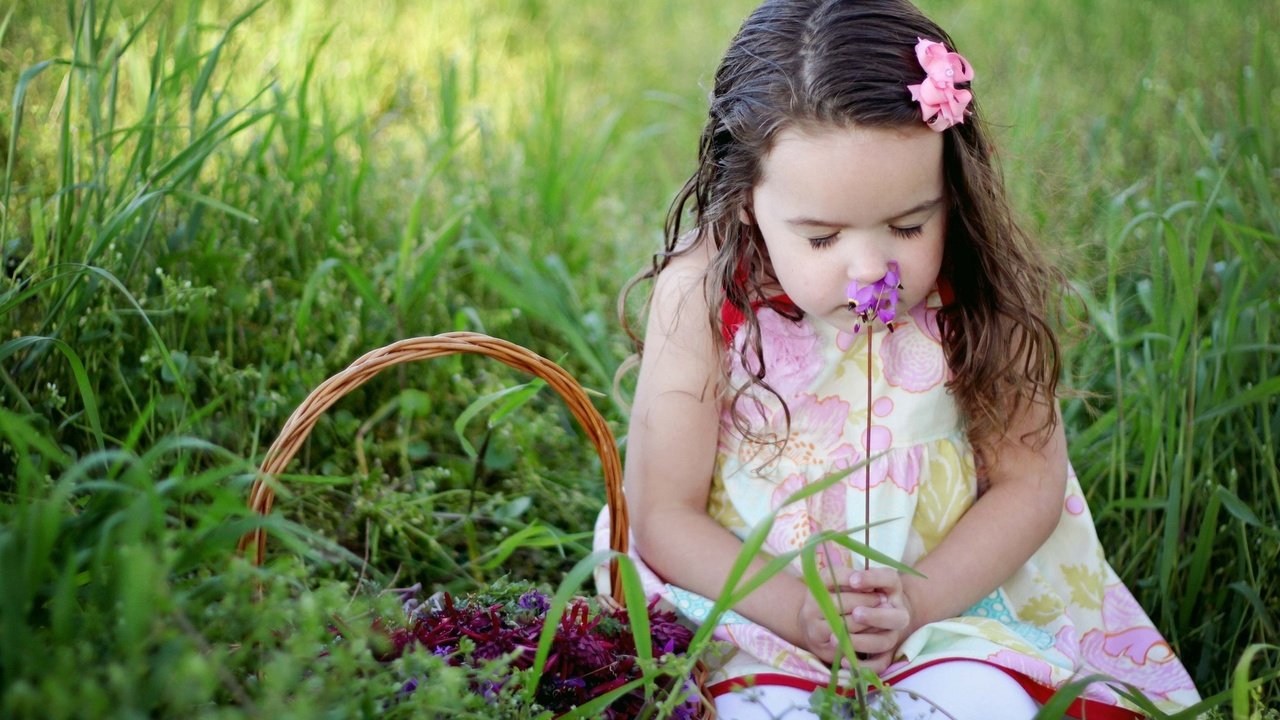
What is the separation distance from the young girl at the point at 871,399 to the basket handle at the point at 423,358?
0.39 feet

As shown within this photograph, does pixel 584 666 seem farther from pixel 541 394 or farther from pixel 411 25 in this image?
pixel 411 25

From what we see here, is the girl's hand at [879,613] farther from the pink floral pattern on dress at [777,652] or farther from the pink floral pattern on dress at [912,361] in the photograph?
the pink floral pattern on dress at [912,361]

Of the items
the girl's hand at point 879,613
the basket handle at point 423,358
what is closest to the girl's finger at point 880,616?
the girl's hand at point 879,613

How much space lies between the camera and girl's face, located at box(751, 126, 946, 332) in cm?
150

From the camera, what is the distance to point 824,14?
159 cm

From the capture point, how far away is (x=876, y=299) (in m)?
1.47

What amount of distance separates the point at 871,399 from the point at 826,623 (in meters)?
0.34

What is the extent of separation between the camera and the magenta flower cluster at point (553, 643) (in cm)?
144

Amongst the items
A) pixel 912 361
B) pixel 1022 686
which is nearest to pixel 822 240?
pixel 912 361

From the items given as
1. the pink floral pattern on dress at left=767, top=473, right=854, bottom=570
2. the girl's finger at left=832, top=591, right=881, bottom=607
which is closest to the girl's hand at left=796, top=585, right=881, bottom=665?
the girl's finger at left=832, top=591, right=881, bottom=607

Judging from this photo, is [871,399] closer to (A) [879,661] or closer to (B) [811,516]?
(B) [811,516]

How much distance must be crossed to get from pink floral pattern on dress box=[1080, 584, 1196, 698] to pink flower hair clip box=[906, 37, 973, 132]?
87cm

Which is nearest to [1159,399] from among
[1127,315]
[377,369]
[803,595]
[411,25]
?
[1127,315]

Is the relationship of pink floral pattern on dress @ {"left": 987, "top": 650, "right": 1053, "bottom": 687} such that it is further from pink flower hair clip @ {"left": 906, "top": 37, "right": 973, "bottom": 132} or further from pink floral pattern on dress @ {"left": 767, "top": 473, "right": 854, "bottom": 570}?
pink flower hair clip @ {"left": 906, "top": 37, "right": 973, "bottom": 132}
